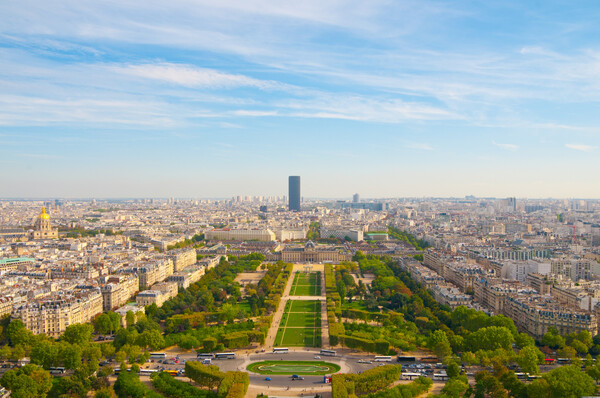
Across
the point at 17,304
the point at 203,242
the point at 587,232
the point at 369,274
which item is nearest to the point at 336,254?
the point at 369,274

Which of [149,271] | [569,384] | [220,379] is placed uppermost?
[149,271]

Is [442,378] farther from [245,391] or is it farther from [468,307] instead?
[468,307]

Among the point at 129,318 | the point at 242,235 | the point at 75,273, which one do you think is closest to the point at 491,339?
the point at 129,318

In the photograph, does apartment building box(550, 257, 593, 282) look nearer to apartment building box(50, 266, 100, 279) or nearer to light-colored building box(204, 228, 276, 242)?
apartment building box(50, 266, 100, 279)

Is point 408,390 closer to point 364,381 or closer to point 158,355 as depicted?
point 364,381

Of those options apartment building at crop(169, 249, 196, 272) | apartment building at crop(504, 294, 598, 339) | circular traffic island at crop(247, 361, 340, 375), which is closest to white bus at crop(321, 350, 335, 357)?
circular traffic island at crop(247, 361, 340, 375)

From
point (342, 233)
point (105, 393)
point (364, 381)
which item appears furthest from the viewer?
point (342, 233)

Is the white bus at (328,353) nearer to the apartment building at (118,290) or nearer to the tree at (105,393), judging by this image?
the tree at (105,393)
